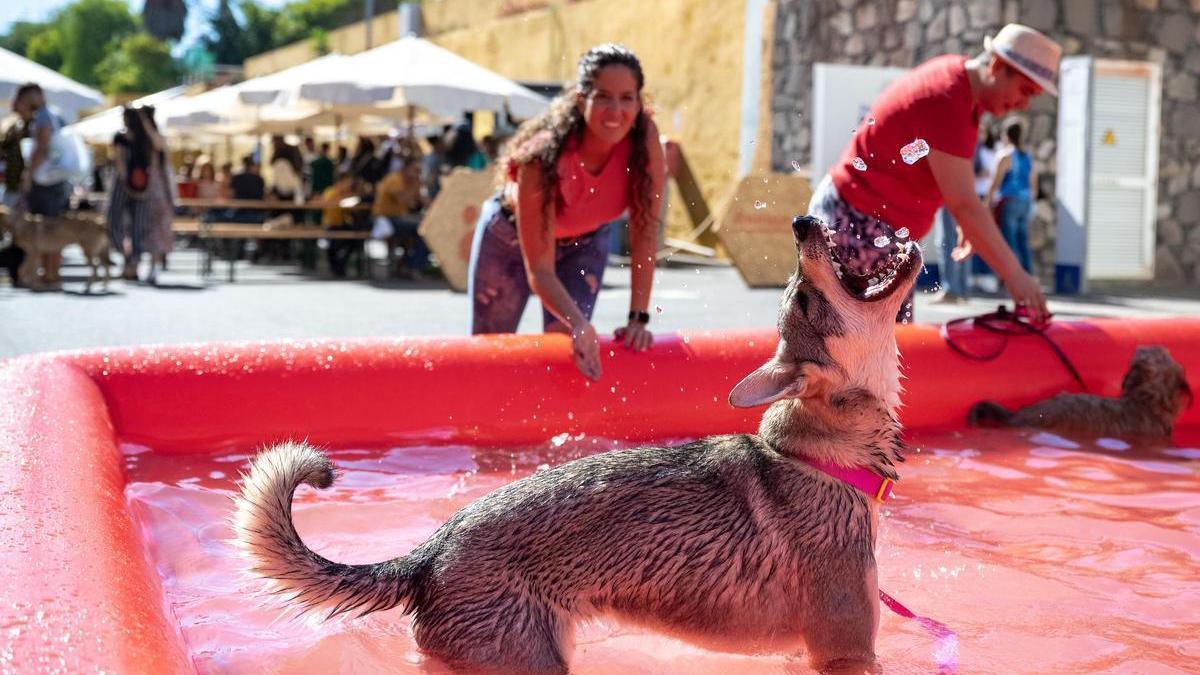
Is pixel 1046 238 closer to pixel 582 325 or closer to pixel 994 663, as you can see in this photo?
pixel 582 325

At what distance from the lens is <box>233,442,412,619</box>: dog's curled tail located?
103 inches

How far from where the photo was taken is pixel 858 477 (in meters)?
2.87

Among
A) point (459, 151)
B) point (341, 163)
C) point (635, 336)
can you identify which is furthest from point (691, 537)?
point (341, 163)

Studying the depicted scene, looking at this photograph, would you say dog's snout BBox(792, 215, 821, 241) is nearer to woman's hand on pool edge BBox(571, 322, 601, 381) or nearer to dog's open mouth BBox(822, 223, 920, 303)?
dog's open mouth BBox(822, 223, 920, 303)

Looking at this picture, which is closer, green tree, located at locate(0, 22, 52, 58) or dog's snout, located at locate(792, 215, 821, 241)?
dog's snout, located at locate(792, 215, 821, 241)

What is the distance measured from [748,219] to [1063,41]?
16.8 ft

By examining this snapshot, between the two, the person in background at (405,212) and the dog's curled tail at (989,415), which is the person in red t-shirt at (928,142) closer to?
the dog's curled tail at (989,415)

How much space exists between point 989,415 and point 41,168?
457 inches

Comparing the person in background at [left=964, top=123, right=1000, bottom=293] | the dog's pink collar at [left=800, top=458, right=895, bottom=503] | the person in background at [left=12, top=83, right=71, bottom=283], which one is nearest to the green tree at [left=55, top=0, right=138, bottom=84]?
the person in background at [left=12, top=83, right=71, bottom=283]

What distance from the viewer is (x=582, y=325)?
15.7 ft

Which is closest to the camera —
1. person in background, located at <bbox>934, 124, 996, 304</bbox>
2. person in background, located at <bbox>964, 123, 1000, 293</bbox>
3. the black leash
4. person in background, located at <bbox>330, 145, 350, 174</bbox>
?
the black leash

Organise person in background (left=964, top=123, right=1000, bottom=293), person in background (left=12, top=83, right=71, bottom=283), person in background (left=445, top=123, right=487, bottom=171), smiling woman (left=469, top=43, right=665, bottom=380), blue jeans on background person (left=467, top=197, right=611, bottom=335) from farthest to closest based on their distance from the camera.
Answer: person in background (left=445, top=123, right=487, bottom=171) → person in background (left=964, top=123, right=1000, bottom=293) → person in background (left=12, top=83, right=71, bottom=283) → blue jeans on background person (left=467, top=197, right=611, bottom=335) → smiling woman (left=469, top=43, right=665, bottom=380)

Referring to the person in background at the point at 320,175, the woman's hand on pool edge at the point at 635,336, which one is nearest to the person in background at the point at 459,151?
the person in background at the point at 320,175

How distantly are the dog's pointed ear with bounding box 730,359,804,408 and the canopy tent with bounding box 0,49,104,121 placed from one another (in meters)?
18.4
